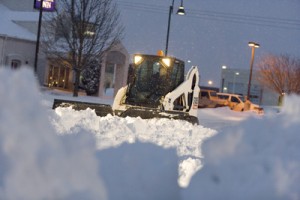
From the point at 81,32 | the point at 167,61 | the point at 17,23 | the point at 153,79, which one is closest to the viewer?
the point at 167,61

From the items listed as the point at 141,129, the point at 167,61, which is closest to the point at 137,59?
the point at 167,61

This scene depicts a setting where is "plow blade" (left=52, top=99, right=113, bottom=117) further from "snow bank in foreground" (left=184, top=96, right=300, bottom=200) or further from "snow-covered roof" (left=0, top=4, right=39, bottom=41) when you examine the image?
"snow-covered roof" (left=0, top=4, right=39, bottom=41)

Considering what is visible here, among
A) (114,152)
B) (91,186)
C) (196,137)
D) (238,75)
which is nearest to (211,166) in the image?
(91,186)

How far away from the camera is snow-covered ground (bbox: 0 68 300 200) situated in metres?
3.44

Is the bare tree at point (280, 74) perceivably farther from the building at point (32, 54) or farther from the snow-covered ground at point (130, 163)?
the snow-covered ground at point (130, 163)

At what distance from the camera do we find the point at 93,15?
36969mm

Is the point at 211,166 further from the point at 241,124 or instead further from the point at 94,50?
the point at 94,50

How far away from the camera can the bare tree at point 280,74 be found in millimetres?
53844

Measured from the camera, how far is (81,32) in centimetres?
3588

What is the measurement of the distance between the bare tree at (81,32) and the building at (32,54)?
257 cm

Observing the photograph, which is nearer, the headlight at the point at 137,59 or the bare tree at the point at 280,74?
the headlight at the point at 137,59

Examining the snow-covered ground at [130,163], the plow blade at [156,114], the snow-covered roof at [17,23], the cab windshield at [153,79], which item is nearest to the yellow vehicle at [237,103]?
the snow-covered roof at [17,23]

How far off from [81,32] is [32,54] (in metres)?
6.82

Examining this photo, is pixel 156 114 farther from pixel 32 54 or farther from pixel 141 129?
pixel 32 54
